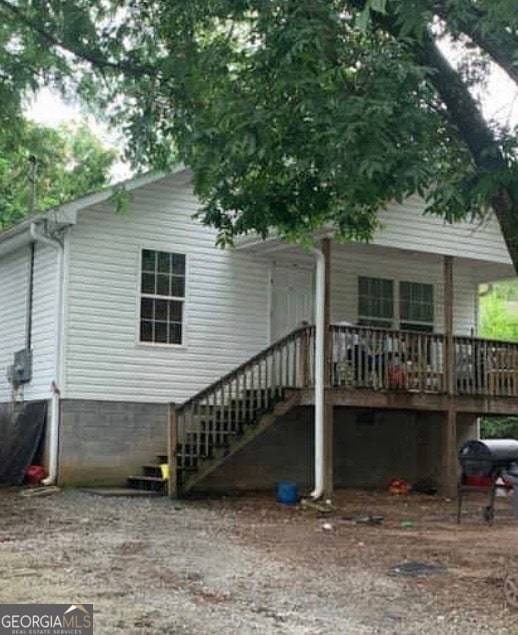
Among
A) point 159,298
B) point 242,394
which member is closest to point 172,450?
point 242,394

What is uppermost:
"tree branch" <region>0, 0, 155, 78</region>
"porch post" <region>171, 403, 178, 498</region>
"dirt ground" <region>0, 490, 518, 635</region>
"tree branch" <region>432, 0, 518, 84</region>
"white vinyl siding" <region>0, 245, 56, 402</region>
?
"tree branch" <region>0, 0, 155, 78</region>

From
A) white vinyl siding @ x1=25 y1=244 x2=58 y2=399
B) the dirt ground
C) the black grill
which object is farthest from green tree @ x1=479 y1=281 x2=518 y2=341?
the dirt ground

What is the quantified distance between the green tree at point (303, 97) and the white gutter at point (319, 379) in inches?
179

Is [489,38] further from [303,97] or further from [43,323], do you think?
[43,323]

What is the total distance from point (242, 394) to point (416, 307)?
473 centimetres

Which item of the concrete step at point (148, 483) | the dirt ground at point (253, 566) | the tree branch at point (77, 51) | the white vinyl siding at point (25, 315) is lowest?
the dirt ground at point (253, 566)

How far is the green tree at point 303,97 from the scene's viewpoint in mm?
7090

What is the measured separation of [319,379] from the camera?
1442cm

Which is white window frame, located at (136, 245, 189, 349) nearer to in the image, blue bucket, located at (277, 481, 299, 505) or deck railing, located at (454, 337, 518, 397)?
blue bucket, located at (277, 481, 299, 505)

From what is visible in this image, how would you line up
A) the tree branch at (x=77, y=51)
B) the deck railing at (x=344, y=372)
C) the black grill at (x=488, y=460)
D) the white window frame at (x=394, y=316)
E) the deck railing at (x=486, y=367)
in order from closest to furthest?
the tree branch at (x=77, y=51), the black grill at (x=488, y=460), the deck railing at (x=344, y=372), the deck railing at (x=486, y=367), the white window frame at (x=394, y=316)

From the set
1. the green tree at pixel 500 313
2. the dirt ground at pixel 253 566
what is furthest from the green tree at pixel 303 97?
the green tree at pixel 500 313

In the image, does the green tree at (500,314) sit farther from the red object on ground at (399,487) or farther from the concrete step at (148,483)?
the concrete step at (148,483)

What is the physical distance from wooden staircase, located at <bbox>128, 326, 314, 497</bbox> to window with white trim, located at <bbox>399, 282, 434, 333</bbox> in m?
3.55

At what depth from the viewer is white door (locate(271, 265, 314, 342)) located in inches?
674
